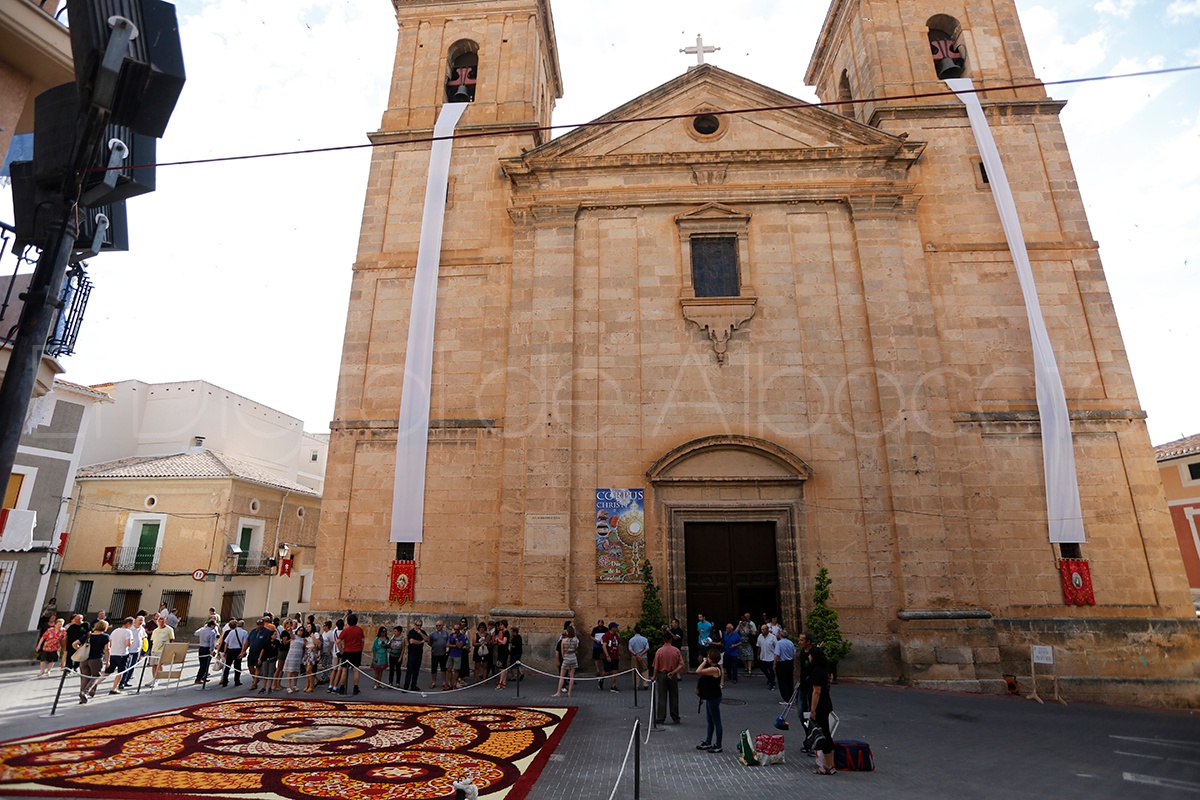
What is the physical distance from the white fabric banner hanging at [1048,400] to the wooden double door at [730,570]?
7.01m

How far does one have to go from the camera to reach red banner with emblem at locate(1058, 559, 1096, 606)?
1562 cm

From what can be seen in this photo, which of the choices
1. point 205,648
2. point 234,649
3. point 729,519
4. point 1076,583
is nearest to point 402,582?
point 234,649

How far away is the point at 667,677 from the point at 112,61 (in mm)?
10184

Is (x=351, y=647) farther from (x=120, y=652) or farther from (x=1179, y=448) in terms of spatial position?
(x=1179, y=448)

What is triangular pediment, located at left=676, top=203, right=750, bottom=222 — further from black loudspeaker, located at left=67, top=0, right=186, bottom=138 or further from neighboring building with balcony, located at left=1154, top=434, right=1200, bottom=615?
neighboring building with balcony, located at left=1154, top=434, right=1200, bottom=615

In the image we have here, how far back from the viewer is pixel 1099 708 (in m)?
13.6

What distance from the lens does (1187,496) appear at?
1174 inches

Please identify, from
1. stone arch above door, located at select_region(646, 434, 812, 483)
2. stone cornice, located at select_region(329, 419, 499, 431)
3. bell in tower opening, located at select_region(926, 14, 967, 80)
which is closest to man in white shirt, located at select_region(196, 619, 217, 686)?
stone cornice, located at select_region(329, 419, 499, 431)

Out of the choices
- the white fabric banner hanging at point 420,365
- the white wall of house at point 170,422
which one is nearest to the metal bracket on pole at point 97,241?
the white fabric banner hanging at point 420,365

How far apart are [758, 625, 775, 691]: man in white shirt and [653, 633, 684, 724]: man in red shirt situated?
3.71 metres

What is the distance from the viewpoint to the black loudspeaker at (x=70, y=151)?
16.3ft

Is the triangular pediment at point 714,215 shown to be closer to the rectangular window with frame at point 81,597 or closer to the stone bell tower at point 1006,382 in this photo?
the stone bell tower at point 1006,382

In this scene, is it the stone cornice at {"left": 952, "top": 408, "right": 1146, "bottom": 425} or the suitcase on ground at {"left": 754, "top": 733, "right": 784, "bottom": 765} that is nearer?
the suitcase on ground at {"left": 754, "top": 733, "right": 784, "bottom": 765}

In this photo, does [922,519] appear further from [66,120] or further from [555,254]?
[66,120]
